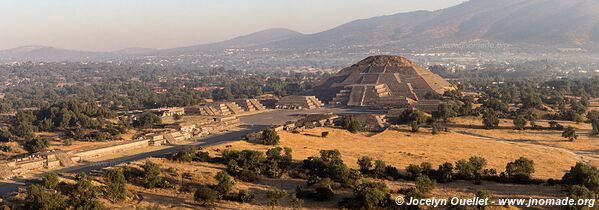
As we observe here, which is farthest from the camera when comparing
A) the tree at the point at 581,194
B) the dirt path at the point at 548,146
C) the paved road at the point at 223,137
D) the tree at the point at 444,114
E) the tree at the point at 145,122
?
the tree at the point at 444,114

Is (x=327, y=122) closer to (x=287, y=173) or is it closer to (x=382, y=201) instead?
(x=287, y=173)

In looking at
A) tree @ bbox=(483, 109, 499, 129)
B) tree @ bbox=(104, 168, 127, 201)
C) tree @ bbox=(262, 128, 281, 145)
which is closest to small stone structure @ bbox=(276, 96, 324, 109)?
tree @ bbox=(483, 109, 499, 129)

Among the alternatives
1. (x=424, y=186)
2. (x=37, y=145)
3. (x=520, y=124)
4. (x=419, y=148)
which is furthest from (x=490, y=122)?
(x=37, y=145)

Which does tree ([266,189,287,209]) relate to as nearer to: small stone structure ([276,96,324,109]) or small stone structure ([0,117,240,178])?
small stone structure ([0,117,240,178])

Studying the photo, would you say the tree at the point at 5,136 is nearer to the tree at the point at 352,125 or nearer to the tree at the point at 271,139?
the tree at the point at 271,139

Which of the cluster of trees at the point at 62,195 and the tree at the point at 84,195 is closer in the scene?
the tree at the point at 84,195

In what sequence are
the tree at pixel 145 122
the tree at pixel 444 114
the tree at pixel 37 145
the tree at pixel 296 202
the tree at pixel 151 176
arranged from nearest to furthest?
the tree at pixel 296 202 → the tree at pixel 151 176 → the tree at pixel 37 145 → the tree at pixel 145 122 → the tree at pixel 444 114

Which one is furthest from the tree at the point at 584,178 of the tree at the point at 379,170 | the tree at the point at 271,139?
the tree at the point at 271,139
